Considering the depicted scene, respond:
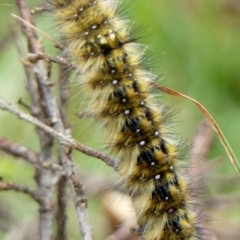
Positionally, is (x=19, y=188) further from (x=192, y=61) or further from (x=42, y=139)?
(x=192, y=61)

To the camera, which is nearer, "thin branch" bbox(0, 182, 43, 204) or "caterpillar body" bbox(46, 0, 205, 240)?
"thin branch" bbox(0, 182, 43, 204)

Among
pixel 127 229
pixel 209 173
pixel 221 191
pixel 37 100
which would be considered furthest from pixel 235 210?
pixel 37 100

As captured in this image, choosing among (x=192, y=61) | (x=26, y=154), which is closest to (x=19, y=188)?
(x=26, y=154)

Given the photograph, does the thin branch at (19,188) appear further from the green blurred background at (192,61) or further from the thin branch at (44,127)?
the green blurred background at (192,61)

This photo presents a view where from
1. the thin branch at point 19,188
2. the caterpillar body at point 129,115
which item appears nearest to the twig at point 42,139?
the thin branch at point 19,188

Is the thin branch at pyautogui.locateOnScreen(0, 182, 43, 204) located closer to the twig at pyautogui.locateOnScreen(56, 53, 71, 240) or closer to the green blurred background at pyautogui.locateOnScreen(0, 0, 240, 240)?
the twig at pyautogui.locateOnScreen(56, 53, 71, 240)

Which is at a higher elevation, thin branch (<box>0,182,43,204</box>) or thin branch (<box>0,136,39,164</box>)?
thin branch (<box>0,136,39,164</box>)

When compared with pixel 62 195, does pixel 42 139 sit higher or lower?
higher

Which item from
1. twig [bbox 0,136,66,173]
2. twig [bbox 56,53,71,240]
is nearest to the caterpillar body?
twig [bbox 56,53,71,240]
